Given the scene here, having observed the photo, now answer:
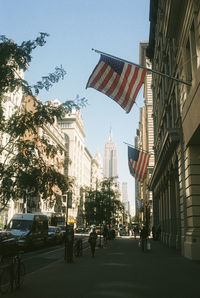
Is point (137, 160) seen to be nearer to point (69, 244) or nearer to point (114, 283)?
point (69, 244)

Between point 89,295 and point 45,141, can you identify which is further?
point 45,141

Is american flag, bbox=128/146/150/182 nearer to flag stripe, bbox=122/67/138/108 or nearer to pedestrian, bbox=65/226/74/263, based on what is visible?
pedestrian, bbox=65/226/74/263

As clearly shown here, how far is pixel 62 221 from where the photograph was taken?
60312mm

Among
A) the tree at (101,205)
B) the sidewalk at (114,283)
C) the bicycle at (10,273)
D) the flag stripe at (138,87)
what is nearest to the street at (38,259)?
the sidewalk at (114,283)

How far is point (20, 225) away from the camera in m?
27.2

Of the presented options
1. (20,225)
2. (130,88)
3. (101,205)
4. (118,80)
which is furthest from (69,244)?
(101,205)

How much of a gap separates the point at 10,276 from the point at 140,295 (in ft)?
10.9

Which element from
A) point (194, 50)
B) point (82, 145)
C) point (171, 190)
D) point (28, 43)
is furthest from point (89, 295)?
point (82, 145)

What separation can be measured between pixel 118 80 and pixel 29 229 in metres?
17.3

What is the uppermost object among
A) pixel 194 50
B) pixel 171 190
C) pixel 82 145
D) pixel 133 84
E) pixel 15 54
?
pixel 82 145

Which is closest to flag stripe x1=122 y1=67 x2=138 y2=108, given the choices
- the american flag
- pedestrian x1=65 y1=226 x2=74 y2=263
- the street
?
pedestrian x1=65 y1=226 x2=74 y2=263

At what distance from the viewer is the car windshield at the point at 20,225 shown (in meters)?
27.0

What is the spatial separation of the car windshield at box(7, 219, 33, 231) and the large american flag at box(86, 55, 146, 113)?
55.1 ft

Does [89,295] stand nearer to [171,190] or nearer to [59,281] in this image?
[59,281]
